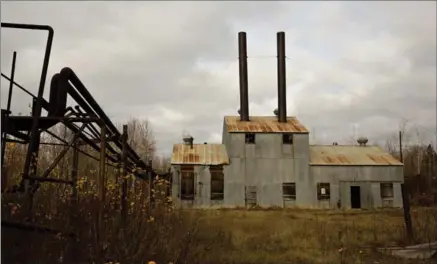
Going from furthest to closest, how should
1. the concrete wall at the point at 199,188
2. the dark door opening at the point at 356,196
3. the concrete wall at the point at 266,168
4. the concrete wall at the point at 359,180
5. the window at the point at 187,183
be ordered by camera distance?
the dark door opening at the point at 356,196, the concrete wall at the point at 359,180, the concrete wall at the point at 266,168, the window at the point at 187,183, the concrete wall at the point at 199,188

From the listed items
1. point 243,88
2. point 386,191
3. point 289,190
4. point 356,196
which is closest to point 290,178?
point 289,190

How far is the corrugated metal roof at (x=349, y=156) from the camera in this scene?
126 feet

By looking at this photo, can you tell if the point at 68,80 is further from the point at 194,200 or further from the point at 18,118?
the point at 194,200

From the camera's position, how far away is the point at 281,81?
4144 centimetres

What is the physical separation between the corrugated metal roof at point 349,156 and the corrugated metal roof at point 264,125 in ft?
8.95

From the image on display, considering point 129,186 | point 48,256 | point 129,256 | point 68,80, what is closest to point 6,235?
point 48,256

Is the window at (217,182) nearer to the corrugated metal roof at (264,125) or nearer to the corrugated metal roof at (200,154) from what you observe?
the corrugated metal roof at (200,154)

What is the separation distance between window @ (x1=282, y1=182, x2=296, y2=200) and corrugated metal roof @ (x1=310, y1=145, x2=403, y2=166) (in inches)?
98.9

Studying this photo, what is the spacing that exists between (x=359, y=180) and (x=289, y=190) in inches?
217

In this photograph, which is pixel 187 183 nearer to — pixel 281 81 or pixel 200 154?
pixel 200 154

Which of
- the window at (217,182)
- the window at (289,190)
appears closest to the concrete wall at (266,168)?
the window at (289,190)

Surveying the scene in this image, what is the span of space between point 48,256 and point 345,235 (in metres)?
15.1

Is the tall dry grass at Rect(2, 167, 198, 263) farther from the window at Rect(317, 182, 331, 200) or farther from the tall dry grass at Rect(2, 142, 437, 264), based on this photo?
the window at Rect(317, 182, 331, 200)

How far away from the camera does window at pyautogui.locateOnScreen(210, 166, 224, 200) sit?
36.7 metres
